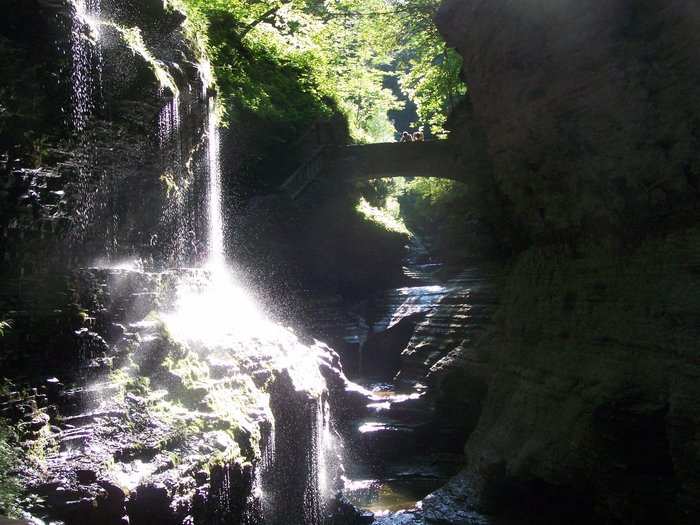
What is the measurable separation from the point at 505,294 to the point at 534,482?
13.8 ft

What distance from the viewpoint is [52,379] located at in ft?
17.8

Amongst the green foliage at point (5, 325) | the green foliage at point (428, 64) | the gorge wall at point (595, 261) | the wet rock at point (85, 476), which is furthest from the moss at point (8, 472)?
the green foliage at point (428, 64)

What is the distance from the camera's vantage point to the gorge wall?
22.3 ft

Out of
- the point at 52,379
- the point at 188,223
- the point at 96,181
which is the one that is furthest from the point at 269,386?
the point at 188,223

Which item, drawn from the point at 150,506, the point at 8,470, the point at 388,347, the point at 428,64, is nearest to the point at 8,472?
the point at 8,470

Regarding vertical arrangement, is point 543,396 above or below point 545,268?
below

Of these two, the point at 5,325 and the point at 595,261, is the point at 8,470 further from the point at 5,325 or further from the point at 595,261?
the point at 595,261

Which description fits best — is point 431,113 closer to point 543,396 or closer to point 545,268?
point 545,268

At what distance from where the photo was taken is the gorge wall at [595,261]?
6797mm

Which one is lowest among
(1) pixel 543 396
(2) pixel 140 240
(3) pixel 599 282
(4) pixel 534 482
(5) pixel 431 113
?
(4) pixel 534 482

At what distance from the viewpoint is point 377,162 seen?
2370cm

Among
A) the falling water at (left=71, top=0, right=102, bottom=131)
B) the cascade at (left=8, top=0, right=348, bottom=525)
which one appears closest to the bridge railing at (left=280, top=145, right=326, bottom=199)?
the cascade at (left=8, top=0, right=348, bottom=525)

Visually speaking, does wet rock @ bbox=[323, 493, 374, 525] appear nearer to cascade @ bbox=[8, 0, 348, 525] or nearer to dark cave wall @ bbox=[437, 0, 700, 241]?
cascade @ bbox=[8, 0, 348, 525]

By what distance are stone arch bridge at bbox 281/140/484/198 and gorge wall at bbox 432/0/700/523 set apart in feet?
40.4
